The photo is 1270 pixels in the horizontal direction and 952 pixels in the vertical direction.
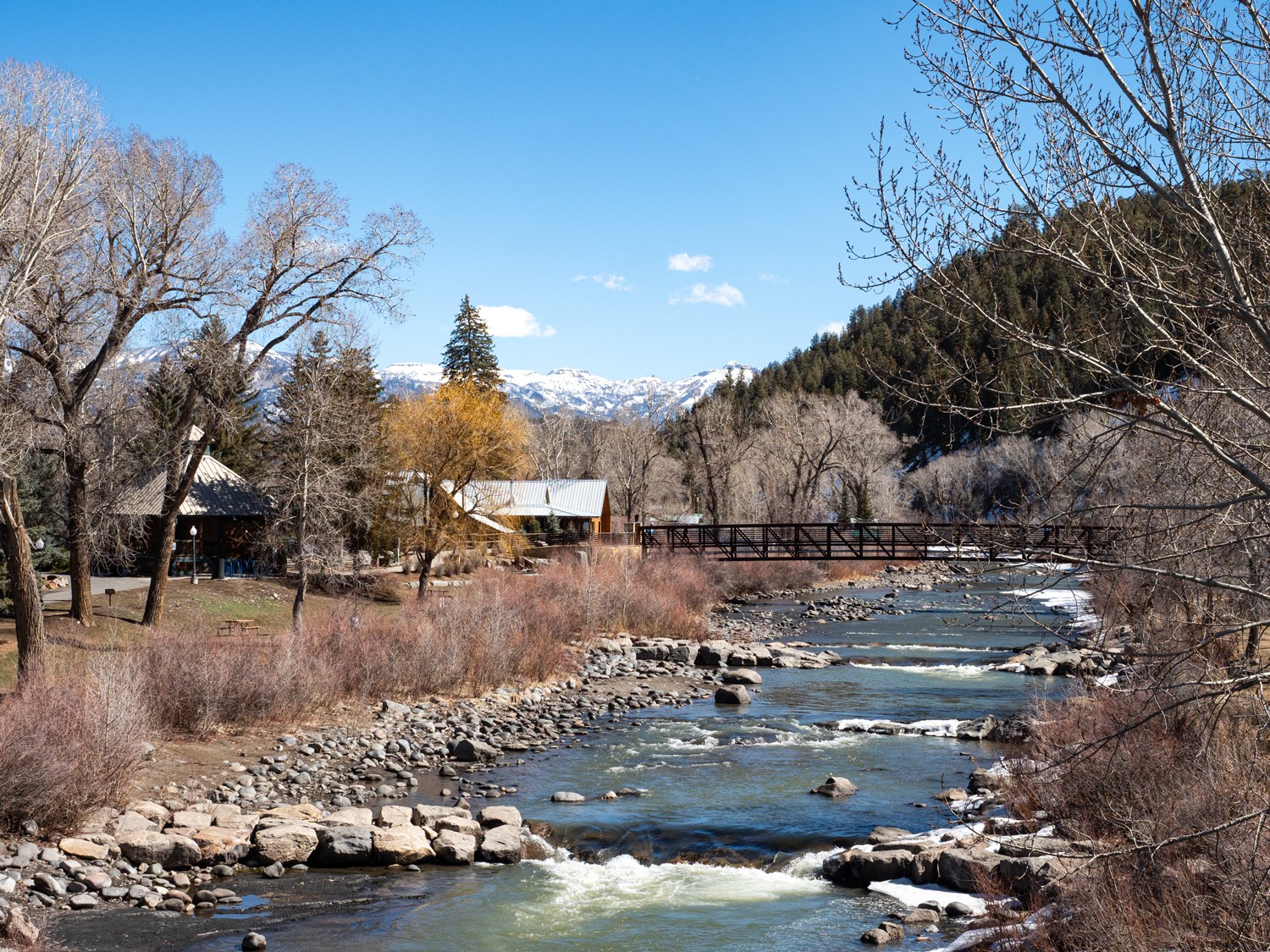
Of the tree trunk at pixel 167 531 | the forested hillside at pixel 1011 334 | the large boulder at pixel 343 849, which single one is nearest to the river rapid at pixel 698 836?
the large boulder at pixel 343 849

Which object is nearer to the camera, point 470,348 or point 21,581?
point 21,581

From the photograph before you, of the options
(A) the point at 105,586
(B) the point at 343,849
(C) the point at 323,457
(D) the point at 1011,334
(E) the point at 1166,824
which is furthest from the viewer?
(C) the point at 323,457

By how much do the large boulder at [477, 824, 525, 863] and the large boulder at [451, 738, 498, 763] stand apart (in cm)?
487

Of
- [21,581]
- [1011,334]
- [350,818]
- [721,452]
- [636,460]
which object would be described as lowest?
[350,818]

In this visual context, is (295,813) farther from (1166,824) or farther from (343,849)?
(1166,824)

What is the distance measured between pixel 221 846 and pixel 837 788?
861 cm

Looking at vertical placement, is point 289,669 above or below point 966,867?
above

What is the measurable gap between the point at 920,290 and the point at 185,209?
65.1 feet

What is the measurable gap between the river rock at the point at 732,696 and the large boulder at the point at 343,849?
Result: 39.6 ft

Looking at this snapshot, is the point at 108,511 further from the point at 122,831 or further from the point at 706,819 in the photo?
the point at 706,819

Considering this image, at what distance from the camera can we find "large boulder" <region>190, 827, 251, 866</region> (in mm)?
12555

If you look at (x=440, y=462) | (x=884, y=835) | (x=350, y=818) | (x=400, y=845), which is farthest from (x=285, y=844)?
(x=440, y=462)

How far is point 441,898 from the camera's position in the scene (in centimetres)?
1183

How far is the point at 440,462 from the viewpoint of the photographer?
3931cm
